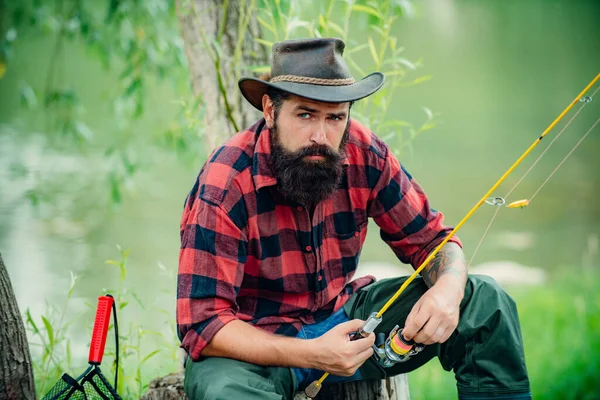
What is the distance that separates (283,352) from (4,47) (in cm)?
356

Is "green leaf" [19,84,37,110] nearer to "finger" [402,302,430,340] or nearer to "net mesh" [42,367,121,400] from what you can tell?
"net mesh" [42,367,121,400]

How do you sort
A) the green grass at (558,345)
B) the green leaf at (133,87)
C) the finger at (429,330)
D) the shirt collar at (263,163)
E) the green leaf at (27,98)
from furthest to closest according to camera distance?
the green leaf at (27,98) < the green leaf at (133,87) < the green grass at (558,345) < the shirt collar at (263,163) < the finger at (429,330)

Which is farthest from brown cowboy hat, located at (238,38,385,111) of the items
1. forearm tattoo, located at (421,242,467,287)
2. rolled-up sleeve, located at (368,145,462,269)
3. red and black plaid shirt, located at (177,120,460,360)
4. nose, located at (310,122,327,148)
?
forearm tattoo, located at (421,242,467,287)

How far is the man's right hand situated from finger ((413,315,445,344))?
6.8 inches

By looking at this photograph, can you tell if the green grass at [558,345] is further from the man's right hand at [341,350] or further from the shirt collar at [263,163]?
the shirt collar at [263,163]

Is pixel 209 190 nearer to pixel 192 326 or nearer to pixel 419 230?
pixel 192 326

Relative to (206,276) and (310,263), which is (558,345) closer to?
(310,263)

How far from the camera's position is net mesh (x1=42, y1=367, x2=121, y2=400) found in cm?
221

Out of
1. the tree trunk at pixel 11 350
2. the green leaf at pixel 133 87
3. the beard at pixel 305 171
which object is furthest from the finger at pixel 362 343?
the green leaf at pixel 133 87

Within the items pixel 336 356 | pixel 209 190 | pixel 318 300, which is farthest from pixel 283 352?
pixel 209 190

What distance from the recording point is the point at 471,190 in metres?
9.32

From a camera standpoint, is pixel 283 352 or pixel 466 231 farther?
pixel 466 231

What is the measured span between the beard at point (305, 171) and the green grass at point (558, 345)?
196cm

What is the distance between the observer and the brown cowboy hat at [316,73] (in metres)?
2.29
